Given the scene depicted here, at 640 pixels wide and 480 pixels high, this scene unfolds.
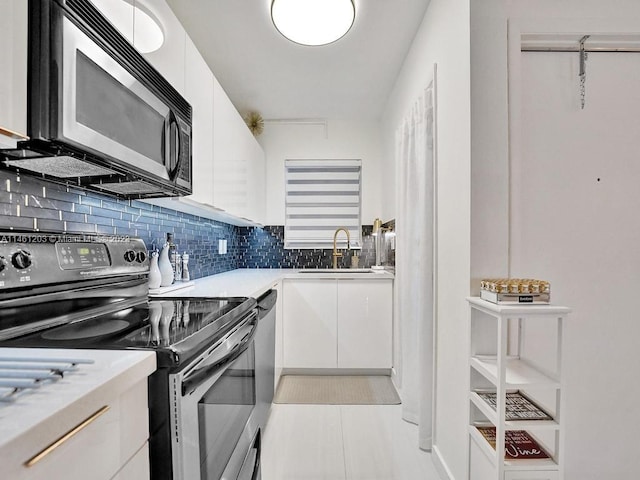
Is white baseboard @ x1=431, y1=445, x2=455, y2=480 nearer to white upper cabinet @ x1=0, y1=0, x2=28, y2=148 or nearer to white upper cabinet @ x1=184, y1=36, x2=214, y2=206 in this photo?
white upper cabinet @ x1=184, y1=36, x2=214, y2=206

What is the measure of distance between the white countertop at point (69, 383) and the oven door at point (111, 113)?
50 cm

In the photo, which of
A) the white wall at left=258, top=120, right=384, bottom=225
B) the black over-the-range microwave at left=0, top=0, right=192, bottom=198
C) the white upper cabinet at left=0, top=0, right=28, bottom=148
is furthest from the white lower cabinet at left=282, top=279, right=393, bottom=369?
the white upper cabinet at left=0, top=0, right=28, bottom=148

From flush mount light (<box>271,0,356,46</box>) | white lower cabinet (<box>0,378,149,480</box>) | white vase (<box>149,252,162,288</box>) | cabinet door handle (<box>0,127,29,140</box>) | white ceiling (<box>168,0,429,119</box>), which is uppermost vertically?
white ceiling (<box>168,0,429,119</box>)

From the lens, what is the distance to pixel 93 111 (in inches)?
39.8

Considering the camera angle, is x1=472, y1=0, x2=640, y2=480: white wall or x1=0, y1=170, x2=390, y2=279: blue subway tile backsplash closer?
x1=0, y1=170, x2=390, y2=279: blue subway tile backsplash

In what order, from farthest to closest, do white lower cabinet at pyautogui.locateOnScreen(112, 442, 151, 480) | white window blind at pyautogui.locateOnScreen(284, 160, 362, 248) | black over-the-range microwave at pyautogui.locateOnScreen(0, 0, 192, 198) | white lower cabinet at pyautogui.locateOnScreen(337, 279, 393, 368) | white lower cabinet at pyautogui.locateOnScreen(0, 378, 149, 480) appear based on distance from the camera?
white window blind at pyautogui.locateOnScreen(284, 160, 362, 248)
white lower cabinet at pyautogui.locateOnScreen(337, 279, 393, 368)
black over-the-range microwave at pyautogui.locateOnScreen(0, 0, 192, 198)
white lower cabinet at pyautogui.locateOnScreen(112, 442, 151, 480)
white lower cabinet at pyautogui.locateOnScreen(0, 378, 149, 480)

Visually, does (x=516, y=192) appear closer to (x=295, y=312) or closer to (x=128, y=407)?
(x=128, y=407)

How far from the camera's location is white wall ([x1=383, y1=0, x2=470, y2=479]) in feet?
5.14

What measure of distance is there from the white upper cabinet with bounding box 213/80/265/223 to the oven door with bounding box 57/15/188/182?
2.44 feet

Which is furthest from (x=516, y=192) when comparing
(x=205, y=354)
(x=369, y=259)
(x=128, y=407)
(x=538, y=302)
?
(x=369, y=259)

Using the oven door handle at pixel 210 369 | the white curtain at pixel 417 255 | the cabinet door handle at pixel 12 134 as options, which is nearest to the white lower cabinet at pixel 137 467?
the oven door handle at pixel 210 369

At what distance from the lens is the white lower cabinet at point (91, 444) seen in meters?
0.47

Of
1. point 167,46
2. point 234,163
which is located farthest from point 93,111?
point 234,163

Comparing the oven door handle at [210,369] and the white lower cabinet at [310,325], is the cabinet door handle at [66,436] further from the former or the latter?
the white lower cabinet at [310,325]
